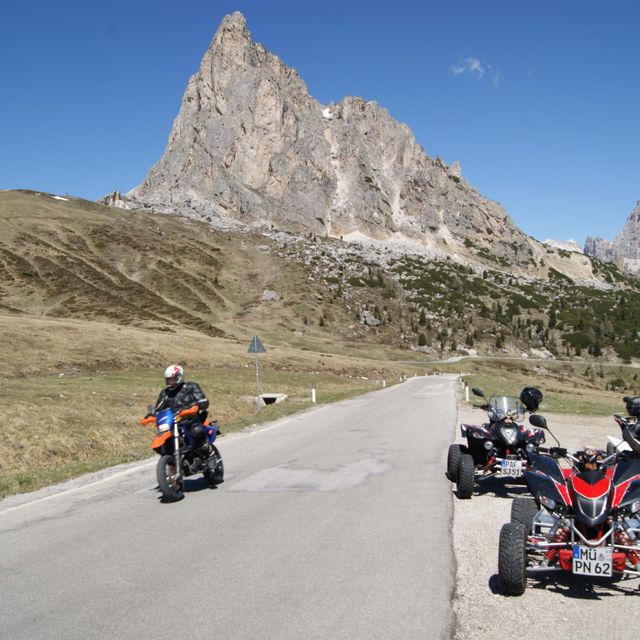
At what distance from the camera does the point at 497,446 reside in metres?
10.1

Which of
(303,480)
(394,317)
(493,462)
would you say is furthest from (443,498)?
(394,317)

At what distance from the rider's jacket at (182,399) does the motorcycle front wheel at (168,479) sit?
96cm

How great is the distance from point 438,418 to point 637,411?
14.3m

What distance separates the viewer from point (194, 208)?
648ft

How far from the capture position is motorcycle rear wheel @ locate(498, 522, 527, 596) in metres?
5.44

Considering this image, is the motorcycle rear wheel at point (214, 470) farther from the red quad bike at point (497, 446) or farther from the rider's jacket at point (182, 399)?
the red quad bike at point (497, 446)

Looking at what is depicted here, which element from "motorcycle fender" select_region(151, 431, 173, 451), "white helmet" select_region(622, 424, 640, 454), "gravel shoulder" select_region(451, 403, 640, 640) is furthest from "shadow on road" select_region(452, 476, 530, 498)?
"motorcycle fender" select_region(151, 431, 173, 451)

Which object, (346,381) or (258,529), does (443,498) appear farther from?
(346,381)

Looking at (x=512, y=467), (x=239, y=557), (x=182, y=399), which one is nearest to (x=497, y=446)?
(x=512, y=467)

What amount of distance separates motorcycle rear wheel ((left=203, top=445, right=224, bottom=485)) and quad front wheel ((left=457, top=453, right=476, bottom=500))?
14.6ft

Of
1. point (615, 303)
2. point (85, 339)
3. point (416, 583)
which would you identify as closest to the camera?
point (416, 583)

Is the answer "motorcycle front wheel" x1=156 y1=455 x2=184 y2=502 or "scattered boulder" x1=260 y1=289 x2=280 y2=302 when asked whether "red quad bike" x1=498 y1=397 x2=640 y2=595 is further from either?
"scattered boulder" x1=260 y1=289 x2=280 y2=302

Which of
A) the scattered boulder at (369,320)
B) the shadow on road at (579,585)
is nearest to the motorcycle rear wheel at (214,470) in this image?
the shadow on road at (579,585)

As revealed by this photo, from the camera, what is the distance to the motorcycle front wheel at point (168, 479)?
367 inches
